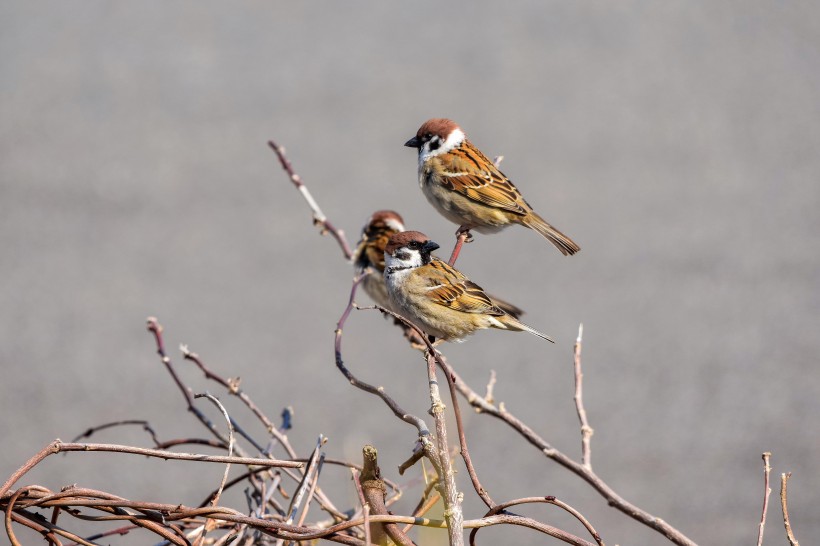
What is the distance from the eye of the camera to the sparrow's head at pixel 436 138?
9.31 feet

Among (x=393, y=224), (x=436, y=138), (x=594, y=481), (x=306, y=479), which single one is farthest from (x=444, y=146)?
(x=306, y=479)

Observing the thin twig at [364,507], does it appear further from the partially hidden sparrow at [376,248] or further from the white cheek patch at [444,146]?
the partially hidden sparrow at [376,248]

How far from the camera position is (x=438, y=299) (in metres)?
3.15

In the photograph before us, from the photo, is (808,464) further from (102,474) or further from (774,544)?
(102,474)

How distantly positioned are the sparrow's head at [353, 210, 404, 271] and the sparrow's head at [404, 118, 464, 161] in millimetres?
842

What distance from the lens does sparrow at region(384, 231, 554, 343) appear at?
10.3 feet

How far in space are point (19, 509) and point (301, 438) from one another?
13.2 feet

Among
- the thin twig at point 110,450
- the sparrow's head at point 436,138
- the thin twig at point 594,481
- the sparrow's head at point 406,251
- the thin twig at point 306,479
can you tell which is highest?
the sparrow's head at point 436,138

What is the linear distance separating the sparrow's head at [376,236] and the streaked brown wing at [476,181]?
0.72 meters

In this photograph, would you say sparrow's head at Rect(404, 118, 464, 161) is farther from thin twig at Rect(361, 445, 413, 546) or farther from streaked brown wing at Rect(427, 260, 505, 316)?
thin twig at Rect(361, 445, 413, 546)

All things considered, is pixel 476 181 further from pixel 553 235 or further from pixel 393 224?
pixel 393 224

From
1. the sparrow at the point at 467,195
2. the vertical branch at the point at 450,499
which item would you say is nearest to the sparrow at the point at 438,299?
the sparrow at the point at 467,195

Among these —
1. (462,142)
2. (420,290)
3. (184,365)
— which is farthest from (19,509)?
(184,365)

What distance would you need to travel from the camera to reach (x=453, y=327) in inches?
126
